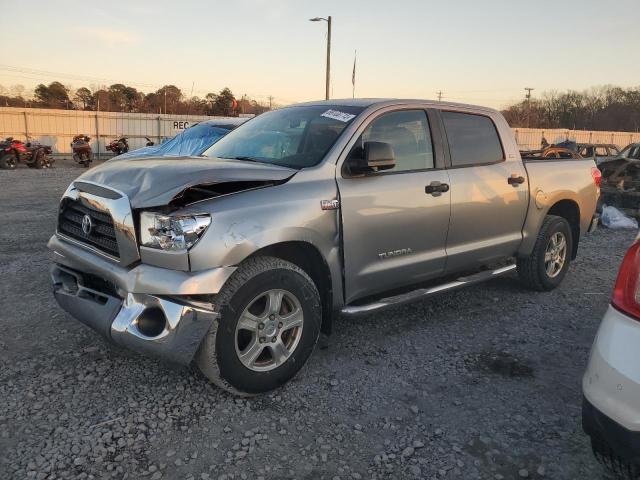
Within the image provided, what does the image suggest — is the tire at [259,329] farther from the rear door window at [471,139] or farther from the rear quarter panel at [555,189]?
the rear quarter panel at [555,189]

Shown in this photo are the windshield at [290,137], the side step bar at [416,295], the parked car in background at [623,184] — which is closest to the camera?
the side step bar at [416,295]

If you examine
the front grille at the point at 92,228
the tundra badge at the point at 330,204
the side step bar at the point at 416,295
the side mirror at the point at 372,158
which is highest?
the side mirror at the point at 372,158

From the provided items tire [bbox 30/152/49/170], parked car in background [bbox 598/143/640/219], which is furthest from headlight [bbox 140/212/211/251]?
tire [bbox 30/152/49/170]

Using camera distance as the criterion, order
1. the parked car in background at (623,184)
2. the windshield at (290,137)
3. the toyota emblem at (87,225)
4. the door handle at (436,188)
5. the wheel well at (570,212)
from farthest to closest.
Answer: the parked car in background at (623,184)
the wheel well at (570,212)
the door handle at (436,188)
the windshield at (290,137)
the toyota emblem at (87,225)

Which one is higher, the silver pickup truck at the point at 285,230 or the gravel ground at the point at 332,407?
the silver pickup truck at the point at 285,230

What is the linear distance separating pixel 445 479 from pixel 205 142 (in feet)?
26.9

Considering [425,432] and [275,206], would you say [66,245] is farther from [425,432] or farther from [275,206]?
[425,432]

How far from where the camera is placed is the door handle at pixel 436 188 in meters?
4.00

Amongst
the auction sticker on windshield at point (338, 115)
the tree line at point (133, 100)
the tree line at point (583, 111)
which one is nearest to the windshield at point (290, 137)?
the auction sticker on windshield at point (338, 115)

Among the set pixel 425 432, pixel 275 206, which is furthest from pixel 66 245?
pixel 425 432

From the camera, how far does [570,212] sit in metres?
5.65

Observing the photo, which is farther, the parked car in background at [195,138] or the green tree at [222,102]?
the green tree at [222,102]

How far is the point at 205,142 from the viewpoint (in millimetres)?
9664

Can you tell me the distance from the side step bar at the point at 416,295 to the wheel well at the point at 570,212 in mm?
1017
